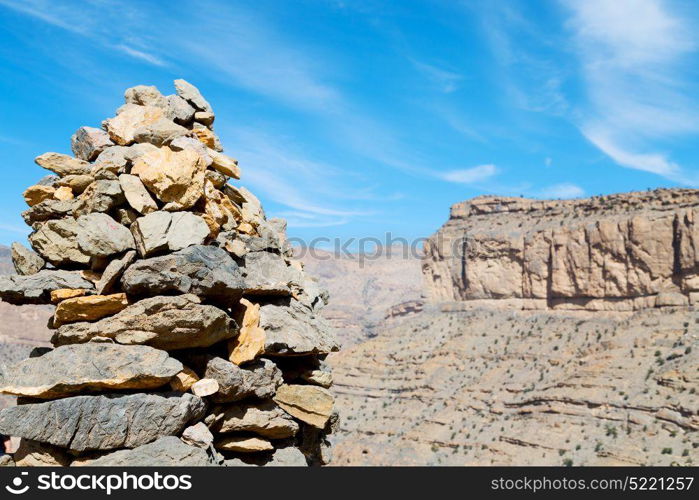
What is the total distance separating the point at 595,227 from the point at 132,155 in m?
76.5

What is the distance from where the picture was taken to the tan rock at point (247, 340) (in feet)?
29.6

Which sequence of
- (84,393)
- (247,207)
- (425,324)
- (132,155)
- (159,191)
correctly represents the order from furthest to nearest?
(425,324) → (247,207) → (132,155) → (159,191) → (84,393)

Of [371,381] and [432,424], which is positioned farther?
[371,381]

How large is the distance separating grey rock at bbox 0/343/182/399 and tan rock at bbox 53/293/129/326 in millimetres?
481

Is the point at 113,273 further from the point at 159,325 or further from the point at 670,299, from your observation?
the point at 670,299

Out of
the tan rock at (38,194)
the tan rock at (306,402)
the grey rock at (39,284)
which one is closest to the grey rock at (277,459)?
the tan rock at (306,402)

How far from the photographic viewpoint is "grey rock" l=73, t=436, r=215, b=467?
7.61 meters

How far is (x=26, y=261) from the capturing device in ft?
30.7

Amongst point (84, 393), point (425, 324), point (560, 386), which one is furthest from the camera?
point (425, 324)

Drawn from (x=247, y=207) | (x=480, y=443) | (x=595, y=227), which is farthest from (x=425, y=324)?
(x=247, y=207)

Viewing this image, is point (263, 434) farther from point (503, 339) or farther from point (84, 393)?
point (503, 339)

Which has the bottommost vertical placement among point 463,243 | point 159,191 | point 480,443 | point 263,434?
point 480,443

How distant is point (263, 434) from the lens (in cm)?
923

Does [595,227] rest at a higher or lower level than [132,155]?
higher
